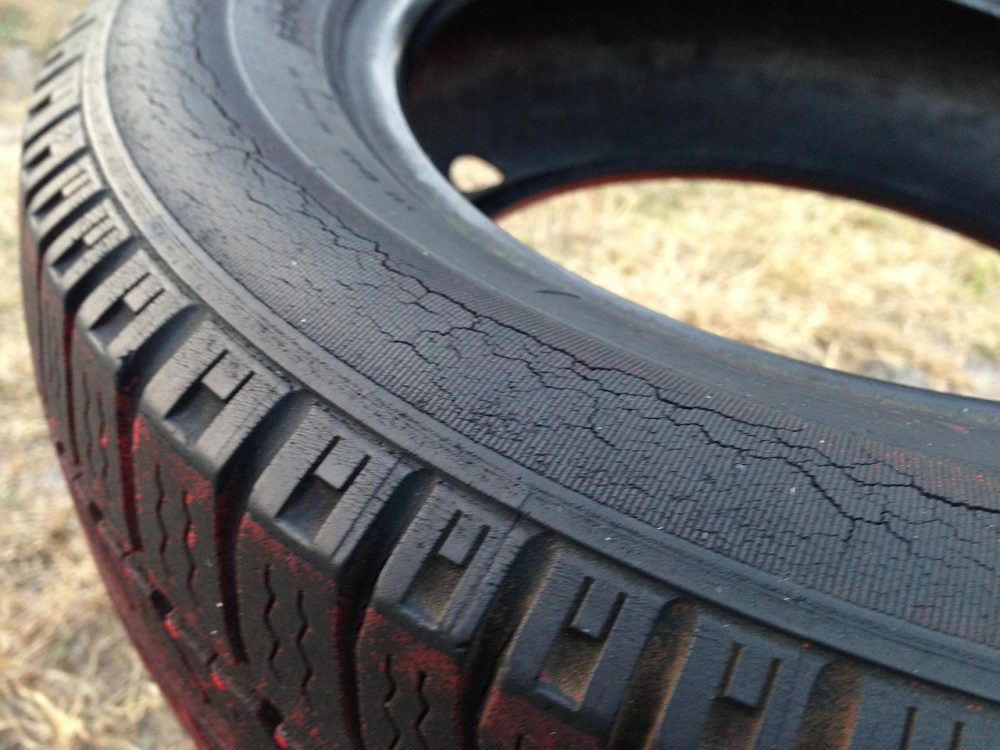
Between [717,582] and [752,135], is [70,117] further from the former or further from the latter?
[752,135]

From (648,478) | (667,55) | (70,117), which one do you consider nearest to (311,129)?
(70,117)

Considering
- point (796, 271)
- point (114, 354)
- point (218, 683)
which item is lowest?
point (218, 683)

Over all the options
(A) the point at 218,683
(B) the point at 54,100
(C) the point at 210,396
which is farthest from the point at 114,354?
(B) the point at 54,100

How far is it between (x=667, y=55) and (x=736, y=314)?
0.64 m

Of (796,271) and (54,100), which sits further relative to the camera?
(796,271)

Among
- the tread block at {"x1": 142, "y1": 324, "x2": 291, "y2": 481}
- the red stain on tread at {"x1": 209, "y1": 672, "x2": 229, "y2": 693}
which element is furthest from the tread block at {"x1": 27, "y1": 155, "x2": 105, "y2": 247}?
the red stain on tread at {"x1": 209, "y1": 672, "x2": 229, "y2": 693}

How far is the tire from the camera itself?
0.48 metres

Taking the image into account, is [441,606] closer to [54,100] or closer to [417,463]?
[417,463]

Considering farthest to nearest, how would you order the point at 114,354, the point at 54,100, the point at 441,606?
the point at 54,100 < the point at 114,354 < the point at 441,606

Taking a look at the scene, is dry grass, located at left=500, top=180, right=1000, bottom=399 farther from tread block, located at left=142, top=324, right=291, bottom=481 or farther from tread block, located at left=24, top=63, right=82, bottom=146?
tread block, located at left=142, top=324, right=291, bottom=481

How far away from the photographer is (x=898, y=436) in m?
0.58

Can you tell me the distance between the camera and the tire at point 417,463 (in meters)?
0.48

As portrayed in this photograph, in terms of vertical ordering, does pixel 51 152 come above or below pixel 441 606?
above

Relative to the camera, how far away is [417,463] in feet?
1.74
